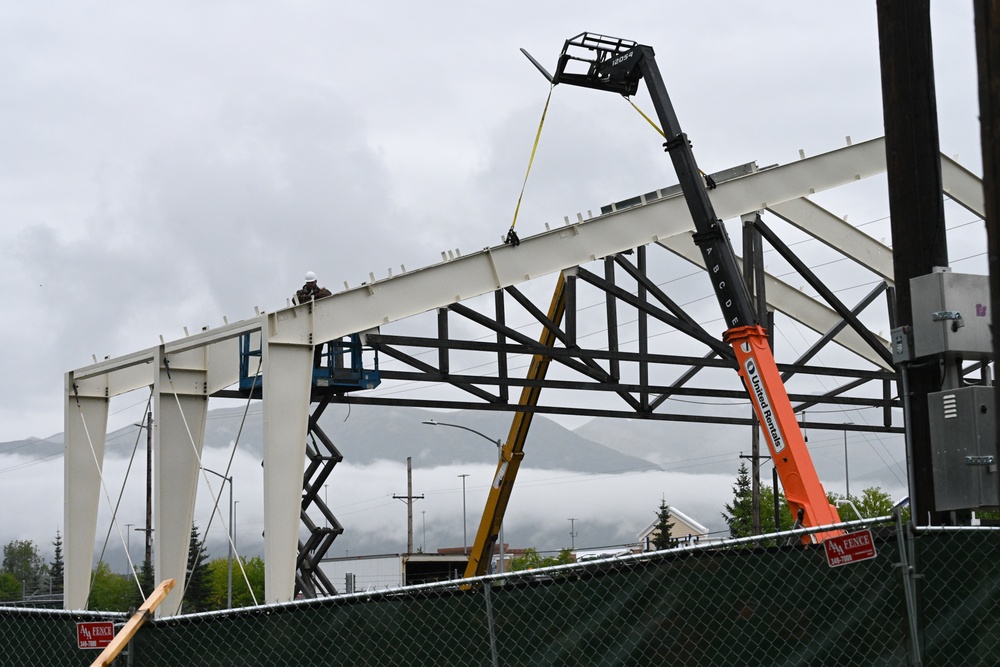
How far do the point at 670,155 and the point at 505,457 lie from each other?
28.8ft

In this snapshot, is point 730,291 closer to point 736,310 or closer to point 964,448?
point 736,310

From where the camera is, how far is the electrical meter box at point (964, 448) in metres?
7.32

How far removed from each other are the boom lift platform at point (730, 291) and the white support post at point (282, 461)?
21.9ft

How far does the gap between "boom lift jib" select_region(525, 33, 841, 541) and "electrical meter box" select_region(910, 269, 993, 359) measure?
795 centimetres

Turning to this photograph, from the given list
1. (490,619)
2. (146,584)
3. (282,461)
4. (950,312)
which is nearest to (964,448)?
(950,312)

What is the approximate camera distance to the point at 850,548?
643cm

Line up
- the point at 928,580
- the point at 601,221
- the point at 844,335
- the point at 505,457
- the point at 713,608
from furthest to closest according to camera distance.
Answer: the point at 844,335
the point at 505,457
the point at 601,221
the point at 713,608
the point at 928,580

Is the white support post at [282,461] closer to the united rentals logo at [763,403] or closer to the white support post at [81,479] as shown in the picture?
the white support post at [81,479]

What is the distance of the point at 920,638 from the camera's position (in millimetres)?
6266

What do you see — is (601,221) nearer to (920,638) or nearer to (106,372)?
→ (106,372)

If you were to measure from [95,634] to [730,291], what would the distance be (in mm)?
11503

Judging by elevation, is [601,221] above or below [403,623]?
above

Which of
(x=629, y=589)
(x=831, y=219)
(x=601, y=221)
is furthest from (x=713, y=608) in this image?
(x=831, y=219)

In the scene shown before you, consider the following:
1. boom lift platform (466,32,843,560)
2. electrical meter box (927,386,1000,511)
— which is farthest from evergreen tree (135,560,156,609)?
electrical meter box (927,386,1000,511)
